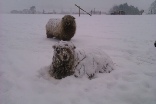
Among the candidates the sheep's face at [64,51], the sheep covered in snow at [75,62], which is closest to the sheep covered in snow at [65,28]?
the sheep covered in snow at [75,62]

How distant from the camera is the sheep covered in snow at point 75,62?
4.50 m

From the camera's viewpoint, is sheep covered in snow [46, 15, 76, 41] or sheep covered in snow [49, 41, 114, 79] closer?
sheep covered in snow [49, 41, 114, 79]

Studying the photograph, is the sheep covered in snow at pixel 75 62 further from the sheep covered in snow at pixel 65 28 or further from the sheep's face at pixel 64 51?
the sheep covered in snow at pixel 65 28

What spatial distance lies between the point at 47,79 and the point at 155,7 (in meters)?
54.0

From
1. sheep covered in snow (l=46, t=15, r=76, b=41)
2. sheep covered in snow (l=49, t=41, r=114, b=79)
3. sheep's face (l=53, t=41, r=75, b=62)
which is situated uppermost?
sheep covered in snow (l=46, t=15, r=76, b=41)

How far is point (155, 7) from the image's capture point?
2096 inches

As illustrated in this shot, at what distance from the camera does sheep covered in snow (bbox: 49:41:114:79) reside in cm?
450

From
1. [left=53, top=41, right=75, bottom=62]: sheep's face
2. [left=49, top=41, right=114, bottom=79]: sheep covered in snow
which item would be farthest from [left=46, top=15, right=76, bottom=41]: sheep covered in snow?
[left=53, top=41, right=75, bottom=62]: sheep's face

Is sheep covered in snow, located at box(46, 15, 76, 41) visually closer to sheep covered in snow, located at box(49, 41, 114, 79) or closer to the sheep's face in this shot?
sheep covered in snow, located at box(49, 41, 114, 79)

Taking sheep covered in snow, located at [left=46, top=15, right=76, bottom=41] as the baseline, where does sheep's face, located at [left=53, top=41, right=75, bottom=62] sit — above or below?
below

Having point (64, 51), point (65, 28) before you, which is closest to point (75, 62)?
point (64, 51)

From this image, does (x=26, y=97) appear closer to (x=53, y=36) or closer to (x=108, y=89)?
(x=108, y=89)

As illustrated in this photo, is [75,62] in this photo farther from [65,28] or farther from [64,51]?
[65,28]

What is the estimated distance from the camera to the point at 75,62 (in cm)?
480
